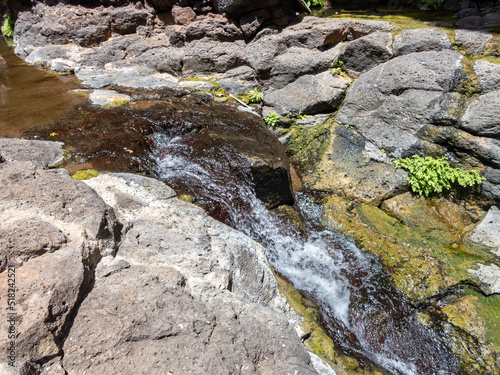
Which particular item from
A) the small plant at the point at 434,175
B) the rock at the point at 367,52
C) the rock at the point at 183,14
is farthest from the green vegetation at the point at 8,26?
the small plant at the point at 434,175

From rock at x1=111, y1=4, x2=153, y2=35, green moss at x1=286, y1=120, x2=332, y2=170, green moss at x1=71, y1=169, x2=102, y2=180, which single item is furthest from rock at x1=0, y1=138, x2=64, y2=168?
rock at x1=111, y1=4, x2=153, y2=35

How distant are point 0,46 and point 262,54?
13.2 m

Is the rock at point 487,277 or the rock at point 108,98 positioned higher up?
→ the rock at point 108,98

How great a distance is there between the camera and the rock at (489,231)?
5.55 m

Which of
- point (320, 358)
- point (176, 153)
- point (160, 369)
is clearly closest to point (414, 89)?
point (176, 153)

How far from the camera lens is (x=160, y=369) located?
220cm

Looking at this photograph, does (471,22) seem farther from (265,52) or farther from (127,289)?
(127,289)

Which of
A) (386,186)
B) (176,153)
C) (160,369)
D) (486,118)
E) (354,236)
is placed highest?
(486,118)

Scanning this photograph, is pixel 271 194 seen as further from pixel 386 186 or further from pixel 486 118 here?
pixel 486 118

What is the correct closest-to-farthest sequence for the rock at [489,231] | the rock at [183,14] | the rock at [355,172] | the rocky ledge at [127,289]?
the rocky ledge at [127,289]
the rock at [489,231]
the rock at [355,172]
the rock at [183,14]

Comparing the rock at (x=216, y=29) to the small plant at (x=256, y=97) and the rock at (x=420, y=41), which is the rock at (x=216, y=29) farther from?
the rock at (x=420, y=41)

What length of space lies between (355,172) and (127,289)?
5.66 m

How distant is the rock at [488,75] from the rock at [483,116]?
19 cm

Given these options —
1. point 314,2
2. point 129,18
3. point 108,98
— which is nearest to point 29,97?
point 108,98
